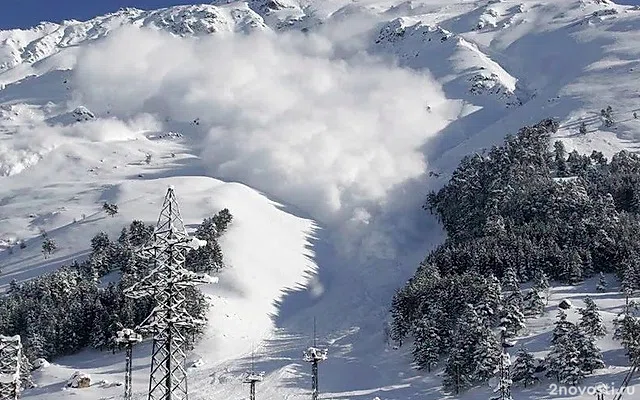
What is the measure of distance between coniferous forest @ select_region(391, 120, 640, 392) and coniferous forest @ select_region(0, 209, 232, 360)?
31.2 meters

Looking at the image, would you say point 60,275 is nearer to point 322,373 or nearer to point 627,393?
point 322,373

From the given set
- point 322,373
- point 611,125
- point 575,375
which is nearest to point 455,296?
point 322,373

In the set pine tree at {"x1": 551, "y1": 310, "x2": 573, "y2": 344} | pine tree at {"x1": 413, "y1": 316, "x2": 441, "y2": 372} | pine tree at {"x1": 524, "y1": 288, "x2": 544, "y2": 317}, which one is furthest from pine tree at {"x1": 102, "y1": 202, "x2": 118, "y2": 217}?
pine tree at {"x1": 551, "y1": 310, "x2": 573, "y2": 344}

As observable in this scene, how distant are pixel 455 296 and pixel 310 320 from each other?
102 feet

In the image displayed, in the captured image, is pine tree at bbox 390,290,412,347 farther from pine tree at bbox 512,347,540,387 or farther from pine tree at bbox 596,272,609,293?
pine tree at bbox 512,347,540,387

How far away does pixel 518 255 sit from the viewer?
3900 inches

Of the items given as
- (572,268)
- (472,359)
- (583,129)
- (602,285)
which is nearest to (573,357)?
(472,359)

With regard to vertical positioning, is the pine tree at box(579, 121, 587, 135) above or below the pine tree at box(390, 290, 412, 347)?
above

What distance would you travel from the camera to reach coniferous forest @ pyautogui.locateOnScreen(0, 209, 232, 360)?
320 ft

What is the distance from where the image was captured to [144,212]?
156 m

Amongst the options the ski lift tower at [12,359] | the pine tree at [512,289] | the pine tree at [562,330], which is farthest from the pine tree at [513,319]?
the ski lift tower at [12,359]

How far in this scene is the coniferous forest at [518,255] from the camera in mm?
69250

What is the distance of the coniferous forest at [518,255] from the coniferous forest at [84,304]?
3116 cm

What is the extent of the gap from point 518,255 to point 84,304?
61.4 m
